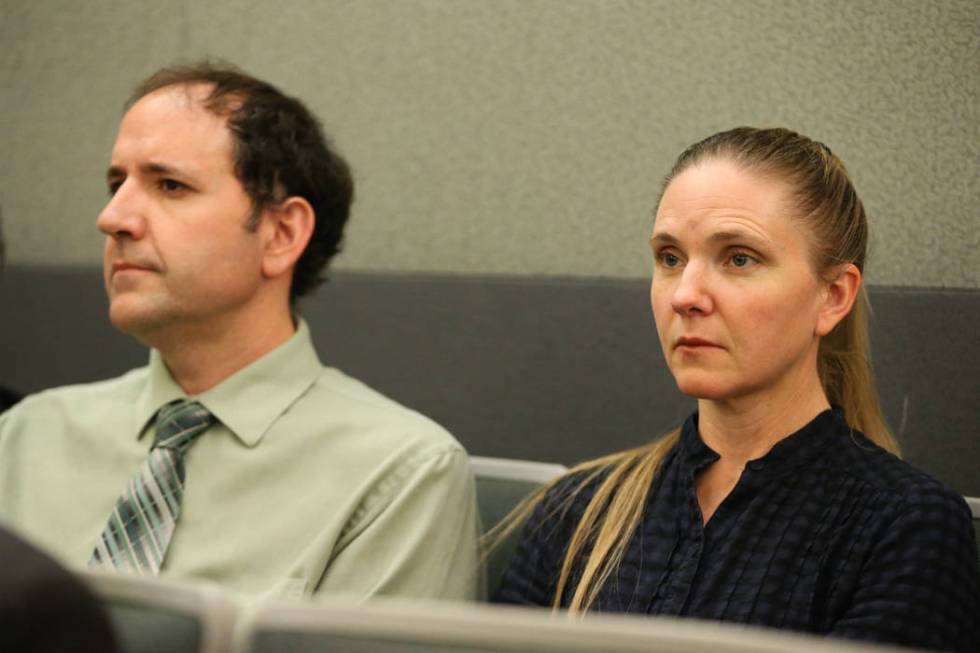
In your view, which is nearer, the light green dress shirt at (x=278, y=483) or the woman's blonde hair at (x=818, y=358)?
the woman's blonde hair at (x=818, y=358)

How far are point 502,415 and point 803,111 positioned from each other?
67 centimetres

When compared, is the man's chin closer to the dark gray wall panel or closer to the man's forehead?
the man's forehead

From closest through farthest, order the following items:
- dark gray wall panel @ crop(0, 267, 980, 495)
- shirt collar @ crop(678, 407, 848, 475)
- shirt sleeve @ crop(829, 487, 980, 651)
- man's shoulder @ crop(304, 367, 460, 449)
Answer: shirt sleeve @ crop(829, 487, 980, 651)
shirt collar @ crop(678, 407, 848, 475)
man's shoulder @ crop(304, 367, 460, 449)
dark gray wall panel @ crop(0, 267, 980, 495)

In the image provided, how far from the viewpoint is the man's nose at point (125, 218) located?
161cm

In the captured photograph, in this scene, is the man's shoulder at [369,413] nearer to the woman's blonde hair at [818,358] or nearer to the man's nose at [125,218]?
the woman's blonde hair at [818,358]

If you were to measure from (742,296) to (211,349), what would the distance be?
0.75 meters

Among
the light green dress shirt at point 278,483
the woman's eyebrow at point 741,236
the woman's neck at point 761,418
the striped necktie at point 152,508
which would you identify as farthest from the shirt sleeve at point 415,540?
the woman's eyebrow at point 741,236

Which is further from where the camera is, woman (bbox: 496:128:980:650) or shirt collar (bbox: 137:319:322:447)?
shirt collar (bbox: 137:319:322:447)

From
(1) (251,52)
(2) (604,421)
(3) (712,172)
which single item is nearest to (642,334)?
(2) (604,421)

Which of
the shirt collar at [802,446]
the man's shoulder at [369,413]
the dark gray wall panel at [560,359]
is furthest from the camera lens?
the dark gray wall panel at [560,359]

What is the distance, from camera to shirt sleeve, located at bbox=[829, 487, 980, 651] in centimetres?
110

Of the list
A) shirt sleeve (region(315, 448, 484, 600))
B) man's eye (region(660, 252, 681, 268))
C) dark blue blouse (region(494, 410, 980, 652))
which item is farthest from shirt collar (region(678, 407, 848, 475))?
shirt sleeve (region(315, 448, 484, 600))

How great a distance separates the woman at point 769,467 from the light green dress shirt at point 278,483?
0.49 feet

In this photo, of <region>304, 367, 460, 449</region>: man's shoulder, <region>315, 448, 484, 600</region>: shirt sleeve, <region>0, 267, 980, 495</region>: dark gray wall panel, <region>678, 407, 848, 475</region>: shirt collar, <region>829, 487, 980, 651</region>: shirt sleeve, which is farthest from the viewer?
<region>0, 267, 980, 495</region>: dark gray wall panel
